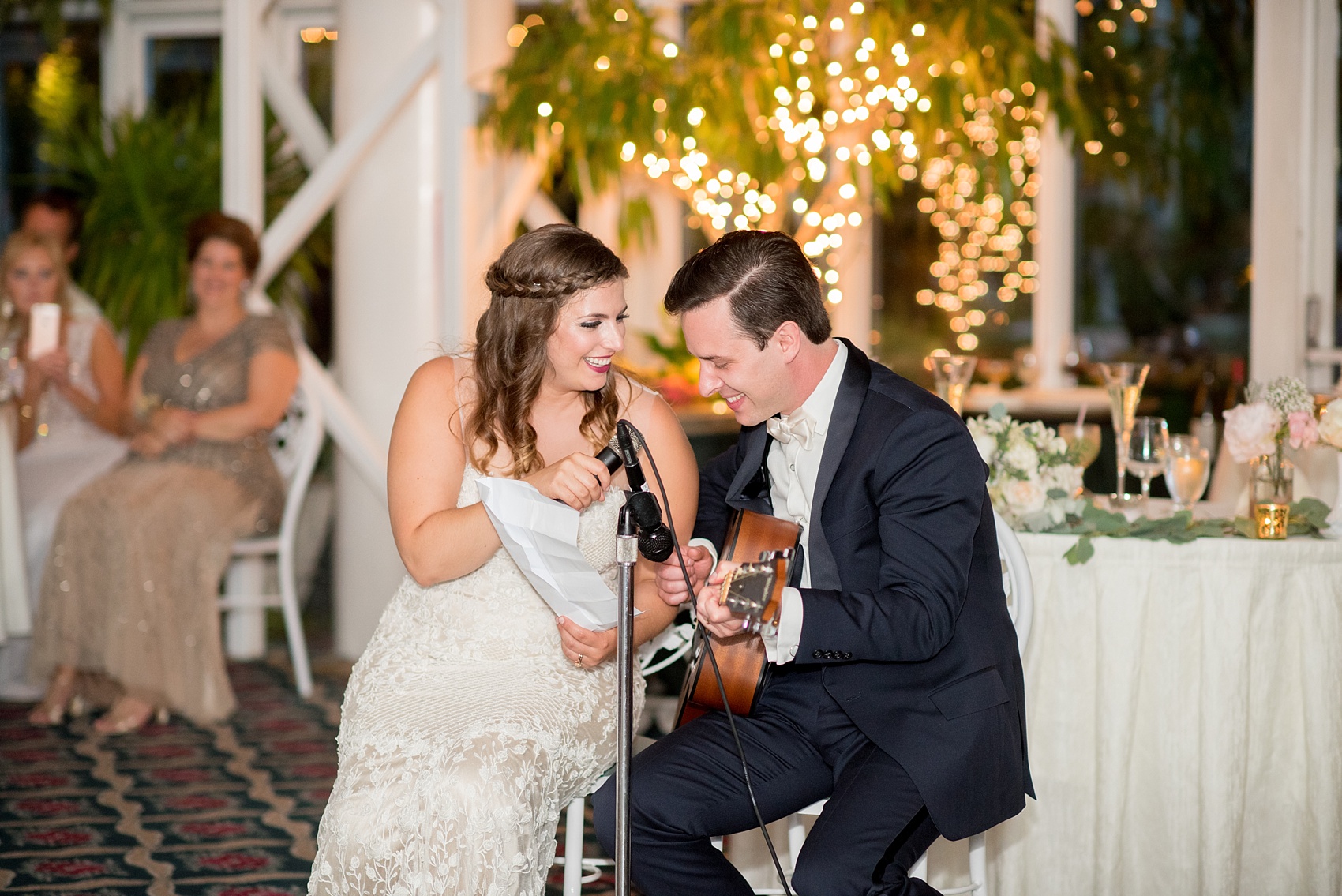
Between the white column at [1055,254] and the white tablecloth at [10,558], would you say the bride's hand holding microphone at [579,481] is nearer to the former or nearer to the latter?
the white tablecloth at [10,558]

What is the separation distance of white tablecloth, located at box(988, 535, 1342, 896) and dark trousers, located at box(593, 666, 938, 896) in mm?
699

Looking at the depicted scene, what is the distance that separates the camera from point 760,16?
4.86m

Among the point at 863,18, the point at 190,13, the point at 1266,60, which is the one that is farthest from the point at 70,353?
the point at 1266,60

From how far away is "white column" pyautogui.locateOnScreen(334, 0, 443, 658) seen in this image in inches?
212

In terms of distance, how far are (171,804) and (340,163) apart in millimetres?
2636

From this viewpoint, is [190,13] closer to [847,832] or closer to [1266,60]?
[1266,60]

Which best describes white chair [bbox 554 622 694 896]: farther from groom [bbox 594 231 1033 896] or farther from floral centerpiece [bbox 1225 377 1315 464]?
floral centerpiece [bbox 1225 377 1315 464]

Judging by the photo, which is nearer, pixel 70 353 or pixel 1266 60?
pixel 70 353

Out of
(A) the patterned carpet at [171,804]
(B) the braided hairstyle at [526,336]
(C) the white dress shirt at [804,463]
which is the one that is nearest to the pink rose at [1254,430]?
(C) the white dress shirt at [804,463]

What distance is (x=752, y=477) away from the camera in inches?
102

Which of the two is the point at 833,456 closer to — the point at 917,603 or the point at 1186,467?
the point at 917,603

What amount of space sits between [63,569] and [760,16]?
3.18 m

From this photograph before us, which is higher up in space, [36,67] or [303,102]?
[36,67]

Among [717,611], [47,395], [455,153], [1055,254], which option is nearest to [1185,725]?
[717,611]
